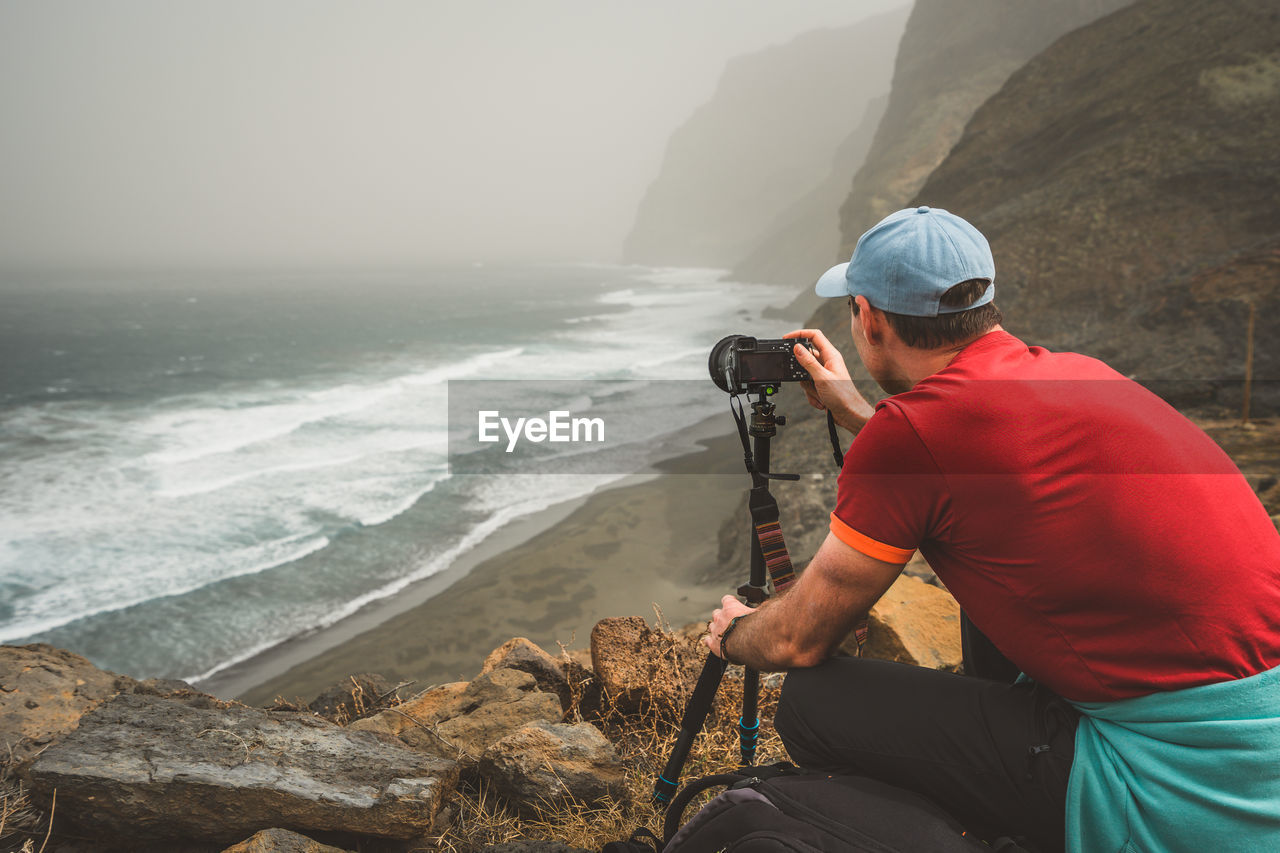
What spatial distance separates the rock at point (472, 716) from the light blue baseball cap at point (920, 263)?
2.39 meters

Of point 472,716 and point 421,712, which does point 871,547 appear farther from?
point 421,712

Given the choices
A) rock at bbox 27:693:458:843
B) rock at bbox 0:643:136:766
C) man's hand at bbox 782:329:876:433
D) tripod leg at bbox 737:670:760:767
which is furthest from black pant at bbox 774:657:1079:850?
rock at bbox 0:643:136:766

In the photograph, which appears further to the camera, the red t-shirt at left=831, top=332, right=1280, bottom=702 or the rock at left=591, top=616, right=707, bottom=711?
the rock at left=591, top=616, right=707, bottom=711

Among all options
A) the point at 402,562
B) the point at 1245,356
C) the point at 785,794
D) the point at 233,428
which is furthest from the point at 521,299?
the point at 785,794

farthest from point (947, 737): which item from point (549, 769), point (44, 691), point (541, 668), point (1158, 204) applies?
point (1158, 204)

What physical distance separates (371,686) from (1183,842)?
396 cm

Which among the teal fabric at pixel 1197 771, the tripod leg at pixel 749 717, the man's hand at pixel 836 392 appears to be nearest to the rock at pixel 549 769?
the tripod leg at pixel 749 717

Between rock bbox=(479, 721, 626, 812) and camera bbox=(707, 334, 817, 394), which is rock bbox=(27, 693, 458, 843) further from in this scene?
camera bbox=(707, 334, 817, 394)

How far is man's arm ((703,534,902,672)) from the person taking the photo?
56.6 inches

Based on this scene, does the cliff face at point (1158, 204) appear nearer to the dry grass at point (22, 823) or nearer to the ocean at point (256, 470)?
the ocean at point (256, 470)

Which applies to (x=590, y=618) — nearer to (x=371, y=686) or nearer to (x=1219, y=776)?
(x=371, y=686)

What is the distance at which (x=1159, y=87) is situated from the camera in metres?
11.0

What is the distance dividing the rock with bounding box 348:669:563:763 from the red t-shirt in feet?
7.28

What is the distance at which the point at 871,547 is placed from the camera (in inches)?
55.3
